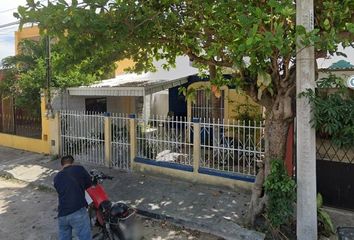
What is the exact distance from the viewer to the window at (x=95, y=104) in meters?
11.7

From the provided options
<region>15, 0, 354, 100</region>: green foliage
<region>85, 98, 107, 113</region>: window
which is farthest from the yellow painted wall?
<region>15, 0, 354, 100</region>: green foliage

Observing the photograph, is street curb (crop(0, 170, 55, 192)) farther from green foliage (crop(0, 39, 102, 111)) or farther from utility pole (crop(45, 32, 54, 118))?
green foliage (crop(0, 39, 102, 111))

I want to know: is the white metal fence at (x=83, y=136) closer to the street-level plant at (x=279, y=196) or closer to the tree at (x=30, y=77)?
the tree at (x=30, y=77)

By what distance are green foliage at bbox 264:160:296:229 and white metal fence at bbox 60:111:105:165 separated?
16.6 feet

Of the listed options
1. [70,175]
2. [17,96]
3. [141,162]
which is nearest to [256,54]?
[70,175]

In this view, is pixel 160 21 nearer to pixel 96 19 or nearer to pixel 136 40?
pixel 136 40

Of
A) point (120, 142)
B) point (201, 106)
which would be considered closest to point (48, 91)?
point (120, 142)

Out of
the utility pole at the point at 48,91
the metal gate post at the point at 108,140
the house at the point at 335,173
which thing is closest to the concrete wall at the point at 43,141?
the utility pole at the point at 48,91

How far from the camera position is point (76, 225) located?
169 inches

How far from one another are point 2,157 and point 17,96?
193 cm

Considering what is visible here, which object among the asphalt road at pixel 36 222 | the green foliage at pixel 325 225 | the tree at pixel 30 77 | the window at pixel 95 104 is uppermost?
the tree at pixel 30 77

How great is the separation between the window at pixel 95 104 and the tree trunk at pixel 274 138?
780cm

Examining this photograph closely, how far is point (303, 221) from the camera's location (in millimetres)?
4453

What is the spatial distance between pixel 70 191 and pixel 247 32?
2.92m
